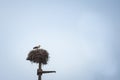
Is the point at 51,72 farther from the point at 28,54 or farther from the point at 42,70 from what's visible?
the point at 28,54

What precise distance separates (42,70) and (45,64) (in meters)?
1.21

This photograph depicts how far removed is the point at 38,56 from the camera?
17219mm

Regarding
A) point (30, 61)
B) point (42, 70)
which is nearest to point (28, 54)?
point (30, 61)

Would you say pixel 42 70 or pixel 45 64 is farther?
pixel 45 64

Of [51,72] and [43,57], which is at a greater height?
[43,57]

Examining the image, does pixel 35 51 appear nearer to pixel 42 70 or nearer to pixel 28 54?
pixel 28 54

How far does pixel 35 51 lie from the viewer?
58.3 feet

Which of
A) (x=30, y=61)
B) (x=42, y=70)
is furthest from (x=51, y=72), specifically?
(x=30, y=61)

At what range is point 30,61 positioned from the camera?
17.7m

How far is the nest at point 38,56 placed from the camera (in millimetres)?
17011

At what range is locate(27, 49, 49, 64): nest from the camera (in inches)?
670

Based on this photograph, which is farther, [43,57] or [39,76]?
[43,57]

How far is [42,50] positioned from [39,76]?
2468 mm

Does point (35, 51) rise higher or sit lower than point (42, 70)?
higher
